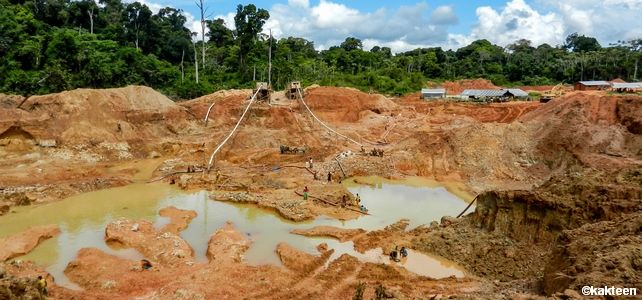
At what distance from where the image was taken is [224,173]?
92.2 feet

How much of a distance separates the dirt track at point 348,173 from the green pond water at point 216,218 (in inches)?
25.0

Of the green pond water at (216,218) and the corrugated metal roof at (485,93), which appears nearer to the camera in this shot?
the green pond water at (216,218)

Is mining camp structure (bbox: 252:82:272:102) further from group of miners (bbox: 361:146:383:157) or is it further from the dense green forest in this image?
group of miners (bbox: 361:146:383:157)

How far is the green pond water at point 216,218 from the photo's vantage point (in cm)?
1711

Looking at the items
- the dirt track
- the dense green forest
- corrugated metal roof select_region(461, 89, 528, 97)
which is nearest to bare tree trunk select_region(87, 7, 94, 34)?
the dense green forest

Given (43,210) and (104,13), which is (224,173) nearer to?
(43,210)

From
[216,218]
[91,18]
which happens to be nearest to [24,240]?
[216,218]

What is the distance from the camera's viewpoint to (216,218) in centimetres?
2156

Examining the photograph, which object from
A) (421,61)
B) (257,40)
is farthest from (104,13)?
(421,61)

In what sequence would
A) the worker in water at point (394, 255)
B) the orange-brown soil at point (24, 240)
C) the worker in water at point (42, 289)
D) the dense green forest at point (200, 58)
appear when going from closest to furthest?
the worker in water at point (42, 289) < the orange-brown soil at point (24, 240) < the worker in water at point (394, 255) < the dense green forest at point (200, 58)

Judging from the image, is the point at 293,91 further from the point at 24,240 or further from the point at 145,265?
the point at 145,265

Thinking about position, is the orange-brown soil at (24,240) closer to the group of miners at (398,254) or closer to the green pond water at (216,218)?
the green pond water at (216,218)

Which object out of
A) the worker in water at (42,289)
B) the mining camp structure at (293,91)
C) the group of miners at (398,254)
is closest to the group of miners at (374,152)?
the mining camp structure at (293,91)

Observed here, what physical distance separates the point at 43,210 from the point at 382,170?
18673 mm
